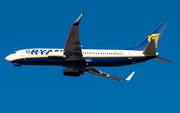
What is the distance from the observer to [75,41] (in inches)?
2176

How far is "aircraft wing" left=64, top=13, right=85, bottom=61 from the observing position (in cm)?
5212

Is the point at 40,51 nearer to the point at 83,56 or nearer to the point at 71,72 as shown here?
the point at 71,72

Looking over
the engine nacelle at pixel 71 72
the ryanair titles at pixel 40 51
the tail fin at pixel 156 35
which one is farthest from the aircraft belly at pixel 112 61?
the ryanair titles at pixel 40 51

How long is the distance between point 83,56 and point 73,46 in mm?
5449

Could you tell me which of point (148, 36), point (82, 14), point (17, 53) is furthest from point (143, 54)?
point (17, 53)

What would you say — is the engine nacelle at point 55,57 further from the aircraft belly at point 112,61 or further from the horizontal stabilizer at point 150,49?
the horizontal stabilizer at point 150,49

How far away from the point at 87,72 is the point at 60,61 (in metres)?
9.68

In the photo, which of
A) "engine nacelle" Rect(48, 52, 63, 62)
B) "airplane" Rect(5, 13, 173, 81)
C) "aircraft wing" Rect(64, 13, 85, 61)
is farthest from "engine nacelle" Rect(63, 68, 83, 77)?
"engine nacelle" Rect(48, 52, 63, 62)

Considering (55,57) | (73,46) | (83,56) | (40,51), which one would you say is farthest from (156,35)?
(40,51)

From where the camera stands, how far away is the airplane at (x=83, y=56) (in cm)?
5944

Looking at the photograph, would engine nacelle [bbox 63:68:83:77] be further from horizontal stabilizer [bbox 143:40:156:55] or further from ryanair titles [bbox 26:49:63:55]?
horizontal stabilizer [bbox 143:40:156:55]

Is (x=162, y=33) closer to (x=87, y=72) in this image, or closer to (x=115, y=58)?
(x=115, y=58)

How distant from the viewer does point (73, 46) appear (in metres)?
57.7

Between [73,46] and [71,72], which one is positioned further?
[71,72]
